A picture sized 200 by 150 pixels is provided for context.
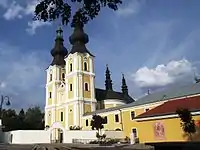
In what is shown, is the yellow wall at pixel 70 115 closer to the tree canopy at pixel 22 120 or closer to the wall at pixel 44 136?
the tree canopy at pixel 22 120

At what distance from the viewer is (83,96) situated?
6388 centimetres

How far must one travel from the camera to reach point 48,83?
75812 millimetres

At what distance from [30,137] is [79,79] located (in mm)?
21058

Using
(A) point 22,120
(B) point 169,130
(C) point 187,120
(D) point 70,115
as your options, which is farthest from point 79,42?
(C) point 187,120

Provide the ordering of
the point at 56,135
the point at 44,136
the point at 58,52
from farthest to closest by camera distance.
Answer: the point at 58,52
the point at 56,135
the point at 44,136

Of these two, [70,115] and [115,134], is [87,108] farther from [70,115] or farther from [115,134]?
[115,134]

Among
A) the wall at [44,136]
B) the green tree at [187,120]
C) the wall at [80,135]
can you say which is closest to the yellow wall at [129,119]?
the wall at [44,136]

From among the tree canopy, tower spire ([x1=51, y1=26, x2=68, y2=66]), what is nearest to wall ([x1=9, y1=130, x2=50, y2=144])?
the tree canopy

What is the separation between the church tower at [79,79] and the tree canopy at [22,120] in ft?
47.8

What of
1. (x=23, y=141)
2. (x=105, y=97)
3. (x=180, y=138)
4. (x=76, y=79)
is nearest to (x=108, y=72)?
(x=105, y=97)

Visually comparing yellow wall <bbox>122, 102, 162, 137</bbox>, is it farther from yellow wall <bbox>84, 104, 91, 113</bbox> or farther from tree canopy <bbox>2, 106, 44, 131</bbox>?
tree canopy <bbox>2, 106, 44, 131</bbox>

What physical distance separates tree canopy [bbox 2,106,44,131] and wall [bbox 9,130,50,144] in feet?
57.9

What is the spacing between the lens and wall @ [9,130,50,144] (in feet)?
154

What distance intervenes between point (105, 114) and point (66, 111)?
12.4m
